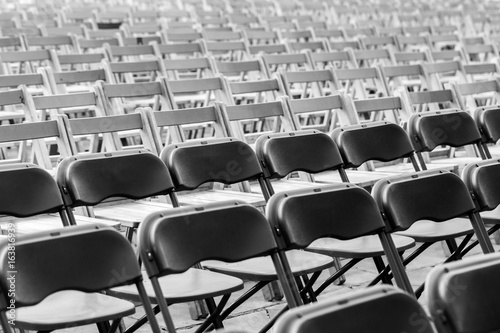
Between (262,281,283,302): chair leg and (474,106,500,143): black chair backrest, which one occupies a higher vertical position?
(474,106,500,143): black chair backrest

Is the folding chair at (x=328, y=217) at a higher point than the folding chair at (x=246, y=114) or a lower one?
lower

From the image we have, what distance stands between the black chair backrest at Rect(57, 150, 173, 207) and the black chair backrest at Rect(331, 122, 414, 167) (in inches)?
37.3

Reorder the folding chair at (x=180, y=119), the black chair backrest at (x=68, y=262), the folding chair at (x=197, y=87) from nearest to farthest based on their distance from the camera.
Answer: the black chair backrest at (x=68, y=262) < the folding chair at (x=180, y=119) < the folding chair at (x=197, y=87)

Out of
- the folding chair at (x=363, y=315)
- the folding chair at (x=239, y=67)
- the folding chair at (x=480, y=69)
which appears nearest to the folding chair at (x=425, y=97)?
the folding chair at (x=480, y=69)

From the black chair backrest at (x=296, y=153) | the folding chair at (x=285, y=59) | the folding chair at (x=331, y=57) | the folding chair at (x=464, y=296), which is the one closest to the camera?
the folding chair at (x=464, y=296)

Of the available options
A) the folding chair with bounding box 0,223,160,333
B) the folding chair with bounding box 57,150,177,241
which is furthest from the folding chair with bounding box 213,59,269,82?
the folding chair with bounding box 0,223,160,333

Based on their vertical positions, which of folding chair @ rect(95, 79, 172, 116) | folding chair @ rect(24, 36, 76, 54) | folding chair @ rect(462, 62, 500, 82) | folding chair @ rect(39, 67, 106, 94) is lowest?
folding chair @ rect(462, 62, 500, 82)

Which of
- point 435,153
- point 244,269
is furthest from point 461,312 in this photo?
point 435,153

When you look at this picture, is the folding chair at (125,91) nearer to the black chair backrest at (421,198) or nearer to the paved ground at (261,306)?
the paved ground at (261,306)

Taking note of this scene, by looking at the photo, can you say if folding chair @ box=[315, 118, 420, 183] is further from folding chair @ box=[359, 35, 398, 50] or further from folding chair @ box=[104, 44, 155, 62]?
folding chair @ box=[359, 35, 398, 50]

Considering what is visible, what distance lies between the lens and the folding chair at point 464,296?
71.2 inches

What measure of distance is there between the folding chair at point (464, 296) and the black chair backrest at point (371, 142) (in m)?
1.68

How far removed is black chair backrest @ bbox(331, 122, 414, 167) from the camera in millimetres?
3602

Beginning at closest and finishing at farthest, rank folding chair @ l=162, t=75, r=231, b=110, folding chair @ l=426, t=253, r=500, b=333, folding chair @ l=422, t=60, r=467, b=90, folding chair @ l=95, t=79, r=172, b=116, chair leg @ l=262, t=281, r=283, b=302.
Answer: folding chair @ l=426, t=253, r=500, b=333 → chair leg @ l=262, t=281, r=283, b=302 → folding chair @ l=95, t=79, r=172, b=116 → folding chair @ l=162, t=75, r=231, b=110 → folding chair @ l=422, t=60, r=467, b=90
